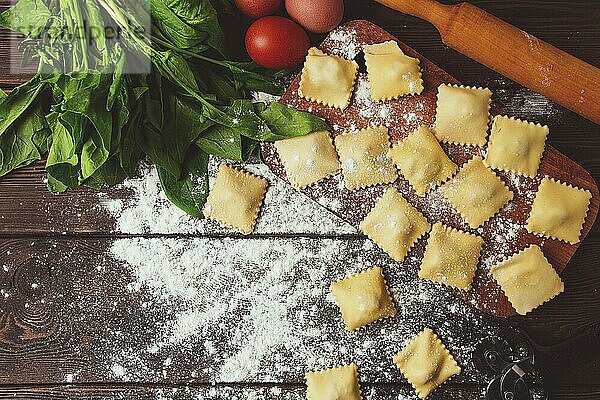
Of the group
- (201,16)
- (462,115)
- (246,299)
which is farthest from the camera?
(246,299)

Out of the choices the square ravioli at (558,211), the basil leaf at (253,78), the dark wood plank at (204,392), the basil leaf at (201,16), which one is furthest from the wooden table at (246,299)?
the basil leaf at (201,16)

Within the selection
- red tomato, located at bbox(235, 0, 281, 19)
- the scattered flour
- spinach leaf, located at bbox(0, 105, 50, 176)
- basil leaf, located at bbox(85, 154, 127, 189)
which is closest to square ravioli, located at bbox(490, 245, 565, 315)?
the scattered flour

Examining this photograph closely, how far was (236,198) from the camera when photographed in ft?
5.23

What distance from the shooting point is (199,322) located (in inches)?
64.3

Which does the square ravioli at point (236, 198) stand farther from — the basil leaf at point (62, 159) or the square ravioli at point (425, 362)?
the square ravioli at point (425, 362)

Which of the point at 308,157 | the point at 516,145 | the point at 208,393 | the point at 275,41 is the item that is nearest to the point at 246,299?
the point at 208,393

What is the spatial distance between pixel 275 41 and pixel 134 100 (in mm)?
321

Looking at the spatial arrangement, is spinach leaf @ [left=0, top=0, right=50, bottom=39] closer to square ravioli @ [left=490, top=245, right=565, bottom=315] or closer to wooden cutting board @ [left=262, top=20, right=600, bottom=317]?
wooden cutting board @ [left=262, top=20, right=600, bottom=317]

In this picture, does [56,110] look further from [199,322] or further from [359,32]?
[359,32]

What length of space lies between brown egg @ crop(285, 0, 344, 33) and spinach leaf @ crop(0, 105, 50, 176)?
61 cm

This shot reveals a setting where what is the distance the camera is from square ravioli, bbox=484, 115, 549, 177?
1.53m

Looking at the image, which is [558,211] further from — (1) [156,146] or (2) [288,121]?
(1) [156,146]

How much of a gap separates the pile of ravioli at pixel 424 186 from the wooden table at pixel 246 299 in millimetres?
48

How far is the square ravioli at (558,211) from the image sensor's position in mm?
1515
